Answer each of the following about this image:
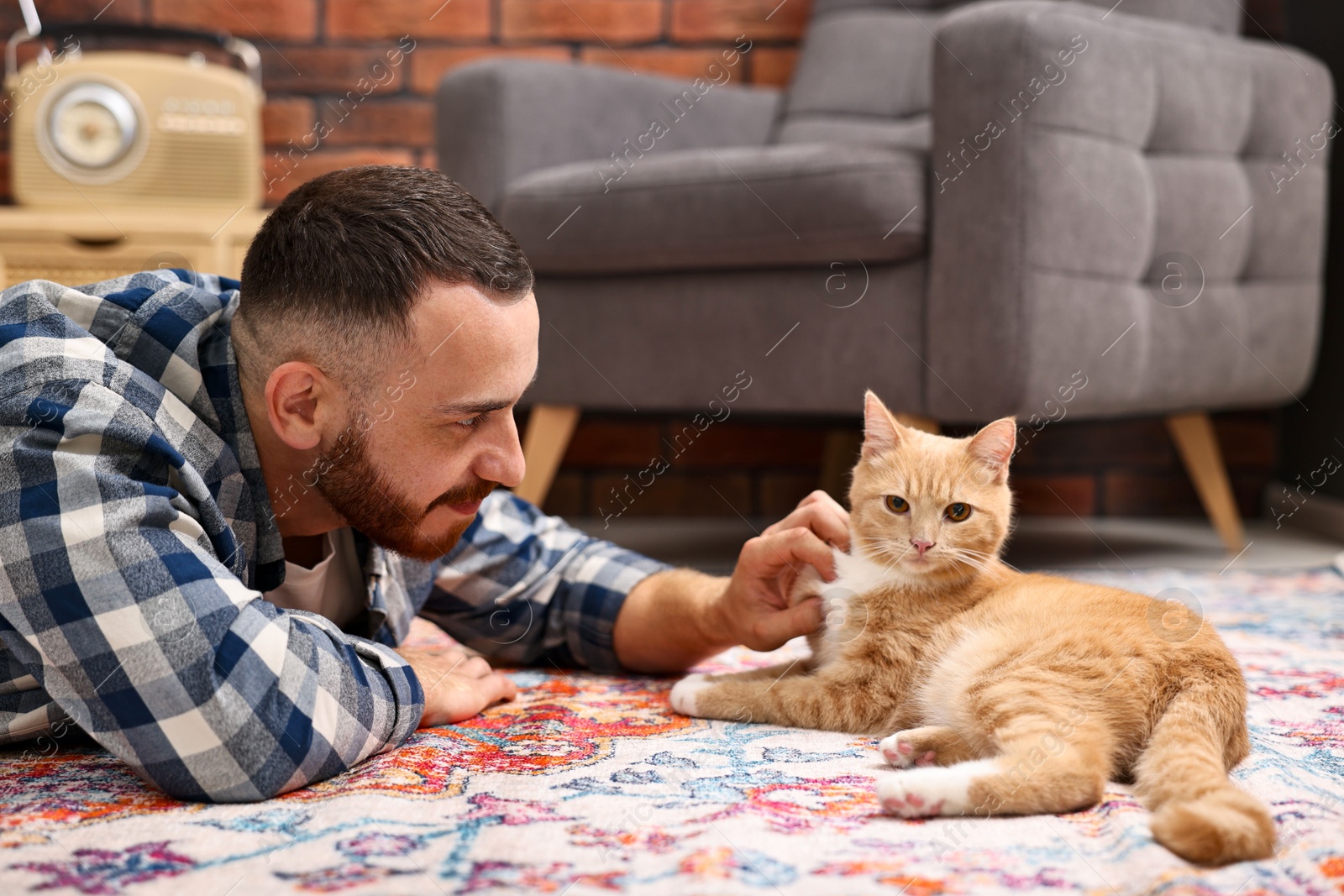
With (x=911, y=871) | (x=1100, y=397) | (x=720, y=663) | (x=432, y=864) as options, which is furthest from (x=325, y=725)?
(x=1100, y=397)

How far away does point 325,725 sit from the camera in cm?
79

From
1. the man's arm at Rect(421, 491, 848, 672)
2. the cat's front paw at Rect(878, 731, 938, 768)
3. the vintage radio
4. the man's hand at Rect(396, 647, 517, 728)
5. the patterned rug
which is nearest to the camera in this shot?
the patterned rug

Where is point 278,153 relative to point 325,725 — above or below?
above

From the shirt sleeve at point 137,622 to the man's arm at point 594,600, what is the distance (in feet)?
1.28

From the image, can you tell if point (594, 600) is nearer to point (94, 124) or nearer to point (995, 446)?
point (995, 446)

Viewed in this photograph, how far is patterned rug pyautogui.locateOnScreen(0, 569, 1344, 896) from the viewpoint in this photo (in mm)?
627

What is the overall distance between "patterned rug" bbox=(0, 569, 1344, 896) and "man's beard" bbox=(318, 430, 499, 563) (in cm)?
17

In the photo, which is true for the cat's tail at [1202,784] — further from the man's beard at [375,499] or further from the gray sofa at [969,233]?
the gray sofa at [969,233]

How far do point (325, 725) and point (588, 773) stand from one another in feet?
0.65

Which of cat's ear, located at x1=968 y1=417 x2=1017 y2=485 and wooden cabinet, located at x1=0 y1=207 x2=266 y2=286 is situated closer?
cat's ear, located at x1=968 y1=417 x2=1017 y2=485

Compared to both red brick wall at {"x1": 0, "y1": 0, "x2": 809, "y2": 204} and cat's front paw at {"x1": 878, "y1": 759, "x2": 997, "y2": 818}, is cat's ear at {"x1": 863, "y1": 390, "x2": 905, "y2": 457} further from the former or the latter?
red brick wall at {"x1": 0, "y1": 0, "x2": 809, "y2": 204}

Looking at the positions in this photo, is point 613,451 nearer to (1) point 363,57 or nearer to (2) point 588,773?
(1) point 363,57

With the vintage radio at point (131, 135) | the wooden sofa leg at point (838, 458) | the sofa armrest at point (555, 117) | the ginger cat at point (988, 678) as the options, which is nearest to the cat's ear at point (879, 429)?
the ginger cat at point (988, 678)

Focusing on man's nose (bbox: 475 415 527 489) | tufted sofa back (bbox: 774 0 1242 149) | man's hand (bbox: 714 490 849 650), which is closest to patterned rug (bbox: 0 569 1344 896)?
man's hand (bbox: 714 490 849 650)
